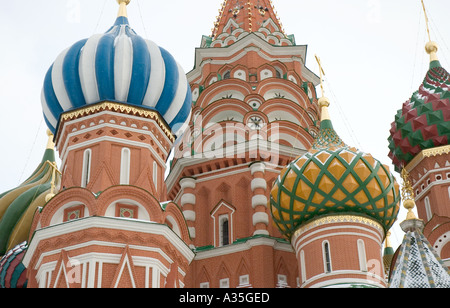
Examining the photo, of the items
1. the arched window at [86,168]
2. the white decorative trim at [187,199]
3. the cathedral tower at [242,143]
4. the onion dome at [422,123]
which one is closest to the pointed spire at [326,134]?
the cathedral tower at [242,143]

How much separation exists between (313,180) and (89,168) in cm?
355

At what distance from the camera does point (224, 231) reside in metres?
15.6

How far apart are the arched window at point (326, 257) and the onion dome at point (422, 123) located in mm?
4648

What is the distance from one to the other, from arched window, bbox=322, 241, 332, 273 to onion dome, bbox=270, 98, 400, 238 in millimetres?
485

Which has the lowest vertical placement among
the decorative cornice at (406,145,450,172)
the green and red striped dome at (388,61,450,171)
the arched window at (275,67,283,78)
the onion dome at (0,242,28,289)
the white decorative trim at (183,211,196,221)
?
the onion dome at (0,242,28,289)

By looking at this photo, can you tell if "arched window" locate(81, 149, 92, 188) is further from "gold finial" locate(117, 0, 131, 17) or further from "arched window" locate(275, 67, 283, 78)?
"arched window" locate(275, 67, 283, 78)

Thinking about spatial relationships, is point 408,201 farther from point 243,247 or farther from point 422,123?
point 422,123

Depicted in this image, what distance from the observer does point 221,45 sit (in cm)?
1908

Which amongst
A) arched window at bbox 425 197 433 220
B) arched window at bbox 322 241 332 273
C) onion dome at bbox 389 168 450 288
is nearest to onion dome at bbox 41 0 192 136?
arched window at bbox 322 241 332 273

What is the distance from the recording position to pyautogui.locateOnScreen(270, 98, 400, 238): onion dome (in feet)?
43.0

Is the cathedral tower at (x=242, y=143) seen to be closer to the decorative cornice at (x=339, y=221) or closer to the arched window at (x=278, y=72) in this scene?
the arched window at (x=278, y=72)

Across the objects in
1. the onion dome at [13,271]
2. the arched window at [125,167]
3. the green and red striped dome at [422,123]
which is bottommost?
the onion dome at [13,271]

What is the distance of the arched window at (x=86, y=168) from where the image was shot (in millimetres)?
12709
